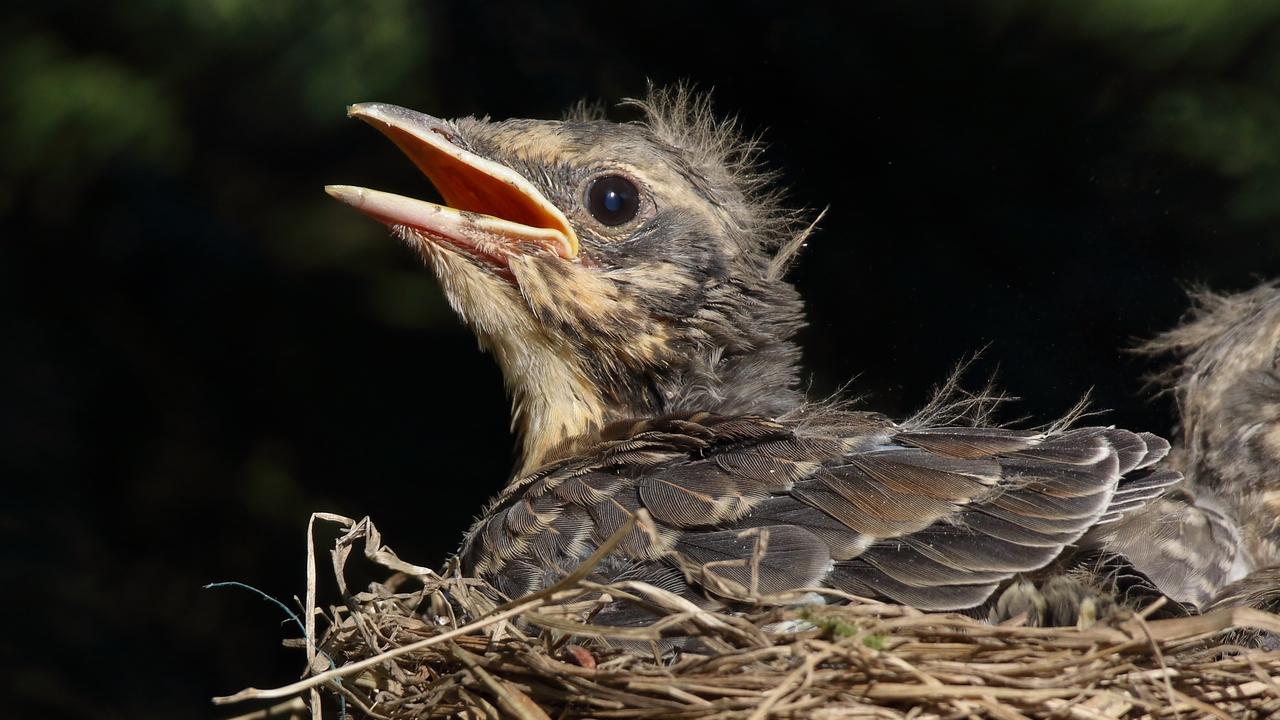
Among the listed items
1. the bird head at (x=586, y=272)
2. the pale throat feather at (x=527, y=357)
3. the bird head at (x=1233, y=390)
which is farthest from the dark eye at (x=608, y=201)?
the bird head at (x=1233, y=390)

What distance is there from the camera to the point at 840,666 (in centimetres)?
134

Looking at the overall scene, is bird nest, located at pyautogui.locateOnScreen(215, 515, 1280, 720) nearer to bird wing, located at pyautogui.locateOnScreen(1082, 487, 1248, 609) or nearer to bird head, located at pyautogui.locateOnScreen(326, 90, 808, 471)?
bird wing, located at pyautogui.locateOnScreen(1082, 487, 1248, 609)

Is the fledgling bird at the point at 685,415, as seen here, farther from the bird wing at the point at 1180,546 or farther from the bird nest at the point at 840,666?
the bird wing at the point at 1180,546

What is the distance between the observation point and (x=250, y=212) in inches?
104

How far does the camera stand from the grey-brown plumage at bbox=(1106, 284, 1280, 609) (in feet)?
5.82

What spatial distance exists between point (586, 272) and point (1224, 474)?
1.11m

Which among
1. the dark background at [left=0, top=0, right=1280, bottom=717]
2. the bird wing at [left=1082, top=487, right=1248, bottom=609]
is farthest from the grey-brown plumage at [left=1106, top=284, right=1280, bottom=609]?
the dark background at [left=0, top=0, right=1280, bottom=717]

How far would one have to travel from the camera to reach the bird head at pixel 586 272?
193cm

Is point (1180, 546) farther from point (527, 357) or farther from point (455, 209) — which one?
point (455, 209)

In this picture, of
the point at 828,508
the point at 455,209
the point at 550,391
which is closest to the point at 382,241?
the point at 455,209

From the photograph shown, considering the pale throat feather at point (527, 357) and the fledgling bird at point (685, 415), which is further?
the pale throat feather at point (527, 357)

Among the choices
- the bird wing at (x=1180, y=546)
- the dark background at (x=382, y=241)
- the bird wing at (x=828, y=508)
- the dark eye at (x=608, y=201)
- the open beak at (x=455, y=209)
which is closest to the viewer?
the bird wing at (x=828, y=508)

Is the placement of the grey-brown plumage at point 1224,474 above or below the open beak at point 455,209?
below

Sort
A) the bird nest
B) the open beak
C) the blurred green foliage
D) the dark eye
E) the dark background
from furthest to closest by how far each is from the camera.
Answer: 1. the blurred green foliage
2. the dark background
3. the dark eye
4. the open beak
5. the bird nest
